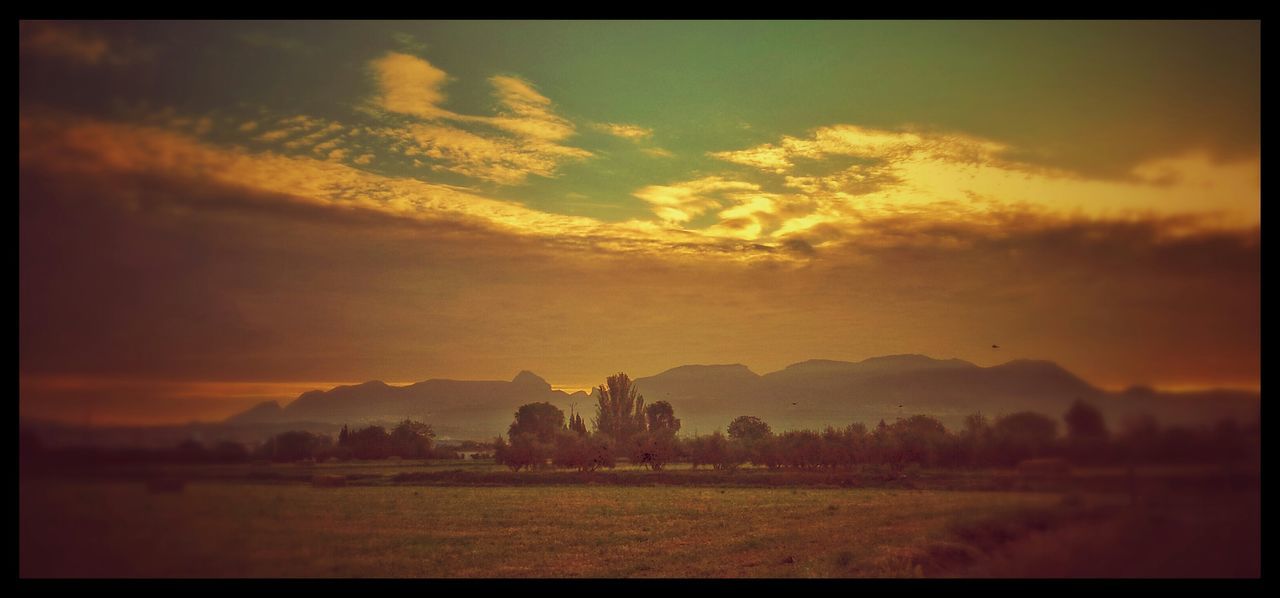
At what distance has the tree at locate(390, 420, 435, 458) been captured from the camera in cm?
5678

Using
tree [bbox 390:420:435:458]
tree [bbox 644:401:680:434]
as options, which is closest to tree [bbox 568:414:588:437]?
tree [bbox 644:401:680:434]

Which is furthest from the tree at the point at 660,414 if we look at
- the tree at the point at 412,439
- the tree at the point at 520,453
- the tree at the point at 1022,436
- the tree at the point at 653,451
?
the tree at the point at 1022,436

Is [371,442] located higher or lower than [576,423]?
higher

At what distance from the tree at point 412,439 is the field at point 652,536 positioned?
49.0 ft

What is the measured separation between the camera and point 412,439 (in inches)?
2360

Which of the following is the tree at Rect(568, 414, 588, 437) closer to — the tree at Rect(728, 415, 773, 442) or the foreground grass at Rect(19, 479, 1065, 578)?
Result: the tree at Rect(728, 415, 773, 442)

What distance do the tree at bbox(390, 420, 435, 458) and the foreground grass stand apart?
35.2 feet

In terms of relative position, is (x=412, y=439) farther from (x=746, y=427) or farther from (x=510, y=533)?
(x=746, y=427)

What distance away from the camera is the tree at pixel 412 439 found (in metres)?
56.8

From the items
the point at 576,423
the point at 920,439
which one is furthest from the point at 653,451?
the point at 920,439

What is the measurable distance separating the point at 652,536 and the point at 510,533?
6.33m

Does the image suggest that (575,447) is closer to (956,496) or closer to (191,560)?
(956,496)

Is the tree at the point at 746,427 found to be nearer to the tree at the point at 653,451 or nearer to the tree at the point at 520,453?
the tree at the point at 653,451
